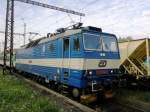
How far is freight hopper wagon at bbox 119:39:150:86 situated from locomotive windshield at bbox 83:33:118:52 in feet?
6.68

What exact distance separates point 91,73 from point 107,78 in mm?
1112

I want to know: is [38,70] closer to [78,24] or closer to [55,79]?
[55,79]

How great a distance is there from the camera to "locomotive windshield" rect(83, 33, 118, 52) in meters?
10.7

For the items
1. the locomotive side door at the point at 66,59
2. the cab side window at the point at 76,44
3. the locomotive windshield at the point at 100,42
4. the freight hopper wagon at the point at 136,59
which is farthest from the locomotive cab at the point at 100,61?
the freight hopper wagon at the point at 136,59

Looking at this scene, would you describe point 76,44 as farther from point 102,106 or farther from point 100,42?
point 102,106

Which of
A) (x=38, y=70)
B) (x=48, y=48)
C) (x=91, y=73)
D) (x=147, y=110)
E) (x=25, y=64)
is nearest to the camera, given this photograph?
(x=147, y=110)

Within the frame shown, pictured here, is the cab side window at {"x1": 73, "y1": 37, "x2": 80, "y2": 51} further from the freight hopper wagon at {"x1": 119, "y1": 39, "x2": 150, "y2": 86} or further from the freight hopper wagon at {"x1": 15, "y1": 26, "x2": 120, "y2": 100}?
the freight hopper wagon at {"x1": 119, "y1": 39, "x2": 150, "y2": 86}

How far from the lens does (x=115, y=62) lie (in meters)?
11.9

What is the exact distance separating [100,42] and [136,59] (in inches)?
161

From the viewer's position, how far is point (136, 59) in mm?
14461

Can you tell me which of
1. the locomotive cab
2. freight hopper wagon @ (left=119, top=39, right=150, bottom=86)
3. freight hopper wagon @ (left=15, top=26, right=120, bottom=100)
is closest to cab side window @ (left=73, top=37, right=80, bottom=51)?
freight hopper wagon @ (left=15, top=26, right=120, bottom=100)

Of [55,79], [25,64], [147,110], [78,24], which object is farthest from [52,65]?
[25,64]

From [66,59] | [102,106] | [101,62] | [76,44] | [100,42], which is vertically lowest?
[102,106]

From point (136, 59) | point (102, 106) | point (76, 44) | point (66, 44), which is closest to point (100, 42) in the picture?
point (76, 44)
